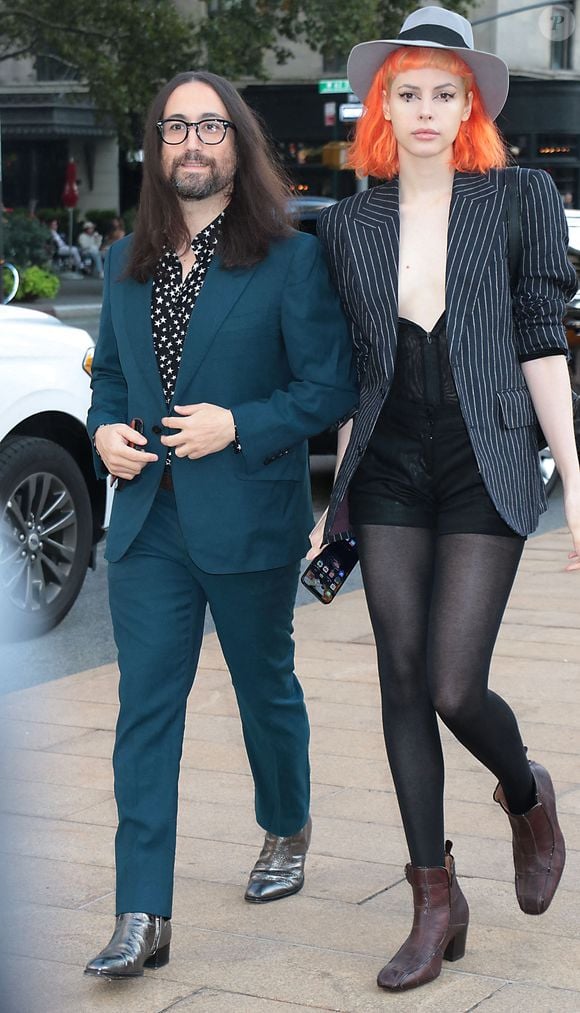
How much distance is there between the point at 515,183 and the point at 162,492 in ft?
3.39

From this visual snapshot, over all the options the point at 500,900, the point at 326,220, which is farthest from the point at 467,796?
the point at 326,220

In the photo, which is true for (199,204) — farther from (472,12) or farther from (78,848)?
(472,12)

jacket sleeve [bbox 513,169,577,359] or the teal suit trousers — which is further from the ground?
jacket sleeve [bbox 513,169,577,359]

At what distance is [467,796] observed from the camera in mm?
4773

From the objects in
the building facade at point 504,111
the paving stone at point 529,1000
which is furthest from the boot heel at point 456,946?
the building facade at point 504,111

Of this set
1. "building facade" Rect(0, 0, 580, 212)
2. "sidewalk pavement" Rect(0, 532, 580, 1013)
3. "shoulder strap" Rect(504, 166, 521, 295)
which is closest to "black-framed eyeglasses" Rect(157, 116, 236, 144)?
"shoulder strap" Rect(504, 166, 521, 295)

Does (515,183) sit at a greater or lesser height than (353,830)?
greater

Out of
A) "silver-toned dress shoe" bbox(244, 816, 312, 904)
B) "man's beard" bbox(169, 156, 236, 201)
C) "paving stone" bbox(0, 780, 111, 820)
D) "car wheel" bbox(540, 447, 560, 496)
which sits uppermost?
"man's beard" bbox(169, 156, 236, 201)

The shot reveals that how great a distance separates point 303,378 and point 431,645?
66cm

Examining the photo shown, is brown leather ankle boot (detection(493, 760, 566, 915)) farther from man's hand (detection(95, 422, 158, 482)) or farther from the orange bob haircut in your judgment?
the orange bob haircut

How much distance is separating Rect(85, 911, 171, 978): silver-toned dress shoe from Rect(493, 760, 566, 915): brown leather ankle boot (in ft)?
2.67

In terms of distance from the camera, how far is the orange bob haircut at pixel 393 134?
141 inches

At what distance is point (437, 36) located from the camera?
3.57 meters

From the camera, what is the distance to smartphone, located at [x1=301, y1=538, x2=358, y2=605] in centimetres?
374
